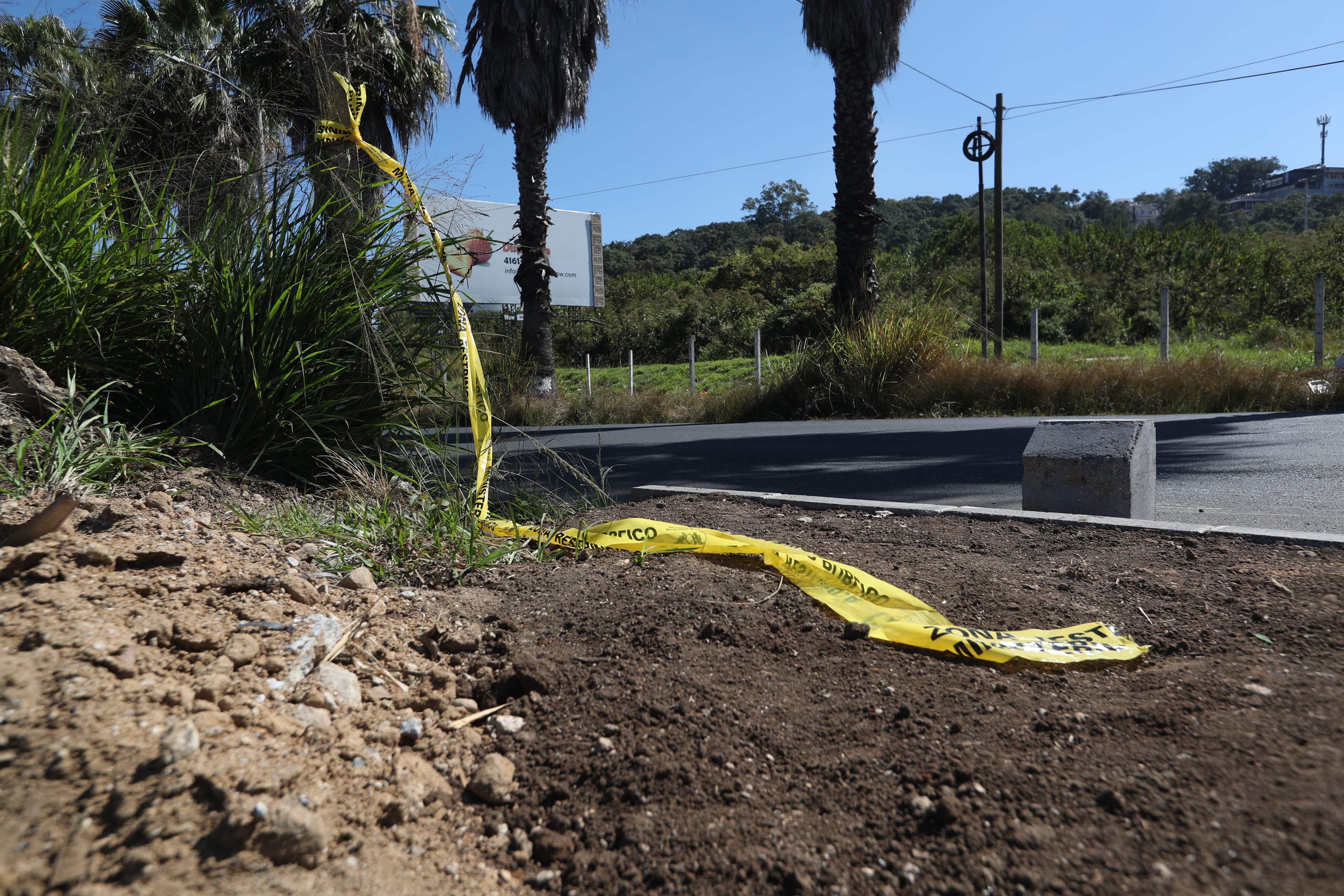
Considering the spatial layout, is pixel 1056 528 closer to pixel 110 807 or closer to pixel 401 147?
pixel 110 807

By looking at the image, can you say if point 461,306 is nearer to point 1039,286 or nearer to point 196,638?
point 196,638

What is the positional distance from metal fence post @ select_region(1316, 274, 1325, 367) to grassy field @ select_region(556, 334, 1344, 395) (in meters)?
0.19

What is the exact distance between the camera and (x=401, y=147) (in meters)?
17.6

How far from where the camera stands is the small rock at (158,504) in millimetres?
2572

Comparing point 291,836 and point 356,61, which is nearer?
point 291,836

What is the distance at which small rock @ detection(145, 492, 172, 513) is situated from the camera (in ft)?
8.44

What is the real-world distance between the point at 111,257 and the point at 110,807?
8.56 feet

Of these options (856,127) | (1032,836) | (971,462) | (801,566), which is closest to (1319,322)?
(856,127)

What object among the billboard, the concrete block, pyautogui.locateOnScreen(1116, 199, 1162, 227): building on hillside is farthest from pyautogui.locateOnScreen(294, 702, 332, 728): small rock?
pyautogui.locateOnScreen(1116, 199, 1162, 227): building on hillside

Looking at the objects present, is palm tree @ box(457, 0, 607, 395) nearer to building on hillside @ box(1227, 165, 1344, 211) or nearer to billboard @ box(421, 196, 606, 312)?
billboard @ box(421, 196, 606, 312)

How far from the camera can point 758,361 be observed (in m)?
14.5

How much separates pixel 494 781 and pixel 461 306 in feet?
8.07

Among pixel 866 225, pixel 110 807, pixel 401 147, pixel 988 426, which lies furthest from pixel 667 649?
pixel 401 147

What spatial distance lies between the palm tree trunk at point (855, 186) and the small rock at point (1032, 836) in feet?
40.3
